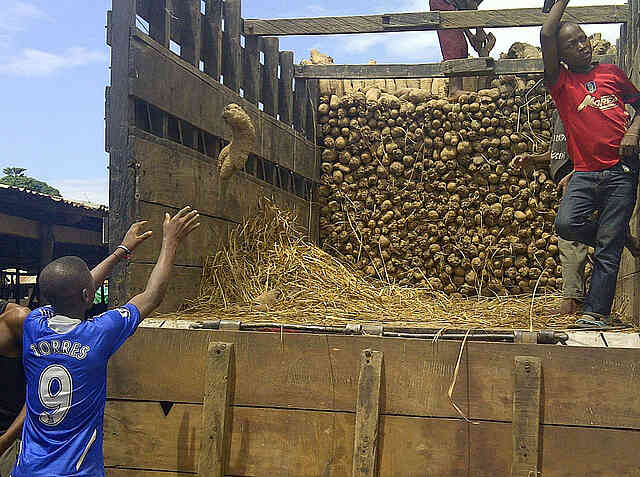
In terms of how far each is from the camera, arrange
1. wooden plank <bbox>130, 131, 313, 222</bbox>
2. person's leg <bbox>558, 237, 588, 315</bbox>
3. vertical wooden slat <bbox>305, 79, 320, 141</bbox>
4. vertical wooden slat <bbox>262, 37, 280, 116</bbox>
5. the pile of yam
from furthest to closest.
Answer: vertical wooden slat <bbox>305, 79, 320, 141</bbox>, the pile of yam, vertical wooden slat <bbox>262, 37, 280, 116</bbox>, person's leg <bbox>558, 237, 588, 315</bbox>, wooden plank <bbox>130, 131, 313, 222</bbox>

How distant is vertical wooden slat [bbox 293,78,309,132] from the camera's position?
6328 mm

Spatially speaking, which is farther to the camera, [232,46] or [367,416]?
[232,46]

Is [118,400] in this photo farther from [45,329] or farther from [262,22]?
[262,22]

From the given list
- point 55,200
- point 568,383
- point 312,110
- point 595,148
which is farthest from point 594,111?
point 55,200

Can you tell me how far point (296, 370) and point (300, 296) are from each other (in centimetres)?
130

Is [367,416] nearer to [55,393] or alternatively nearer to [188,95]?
[55,393]

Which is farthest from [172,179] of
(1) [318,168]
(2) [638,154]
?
(1) [318,168]

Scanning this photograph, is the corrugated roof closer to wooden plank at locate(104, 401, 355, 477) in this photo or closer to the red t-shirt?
wooden plank at locate(104, 401, 355, 477)

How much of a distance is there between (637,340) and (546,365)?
443 mm

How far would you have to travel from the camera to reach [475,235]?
260 inches

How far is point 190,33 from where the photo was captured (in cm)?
423

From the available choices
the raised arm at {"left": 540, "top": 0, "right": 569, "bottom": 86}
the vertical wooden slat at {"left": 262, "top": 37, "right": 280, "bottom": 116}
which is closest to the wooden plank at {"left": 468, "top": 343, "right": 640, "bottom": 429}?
the raised arm at {"left": 540, "top": 0, "right": 569, "bottom": 86}

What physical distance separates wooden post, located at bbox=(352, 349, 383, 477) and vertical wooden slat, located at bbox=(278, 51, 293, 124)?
3670 mm

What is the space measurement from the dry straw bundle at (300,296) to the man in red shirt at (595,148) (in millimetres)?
400
